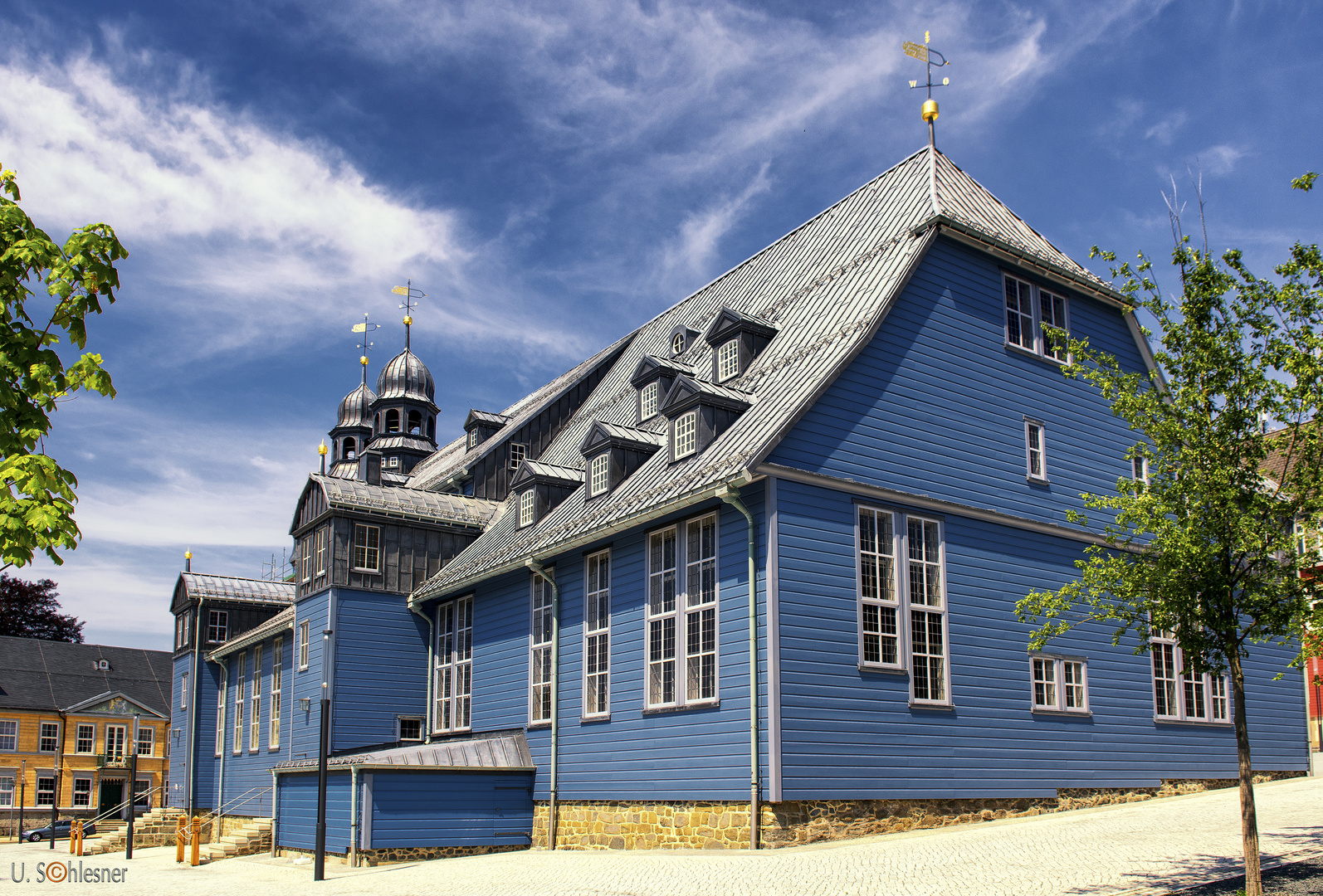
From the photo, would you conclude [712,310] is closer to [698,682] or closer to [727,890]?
[698,682]

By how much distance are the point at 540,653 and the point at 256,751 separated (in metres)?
14.5

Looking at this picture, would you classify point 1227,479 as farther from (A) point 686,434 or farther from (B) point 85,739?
(B) point 85,739

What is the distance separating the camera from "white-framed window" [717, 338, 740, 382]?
22.9 meters

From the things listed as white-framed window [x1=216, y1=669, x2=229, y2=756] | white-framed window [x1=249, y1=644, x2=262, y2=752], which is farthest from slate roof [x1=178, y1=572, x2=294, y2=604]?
white-framed window [x1=249, y1=644, x2=262, y2=752]

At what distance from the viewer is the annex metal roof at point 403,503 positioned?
2922cm

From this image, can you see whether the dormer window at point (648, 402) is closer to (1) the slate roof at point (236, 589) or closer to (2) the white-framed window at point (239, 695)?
(2) the white-framed window at point (239, 695)

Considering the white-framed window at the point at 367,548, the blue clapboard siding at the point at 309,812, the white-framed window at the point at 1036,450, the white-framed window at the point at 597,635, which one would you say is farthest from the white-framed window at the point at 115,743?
the white-framed window at the point at 1036,450

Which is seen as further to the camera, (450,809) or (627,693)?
(450,809)

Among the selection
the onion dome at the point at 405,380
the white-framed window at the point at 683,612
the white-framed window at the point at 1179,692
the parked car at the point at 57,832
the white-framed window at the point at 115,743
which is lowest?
the parked car at the point at 57,832

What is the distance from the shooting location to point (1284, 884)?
12.4 meters

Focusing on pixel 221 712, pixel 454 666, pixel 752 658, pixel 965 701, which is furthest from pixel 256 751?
pixel 965 701

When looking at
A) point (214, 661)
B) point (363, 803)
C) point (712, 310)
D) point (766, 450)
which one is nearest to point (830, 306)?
point (766, 450)

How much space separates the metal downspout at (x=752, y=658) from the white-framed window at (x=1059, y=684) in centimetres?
609

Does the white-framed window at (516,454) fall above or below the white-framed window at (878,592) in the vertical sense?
above
